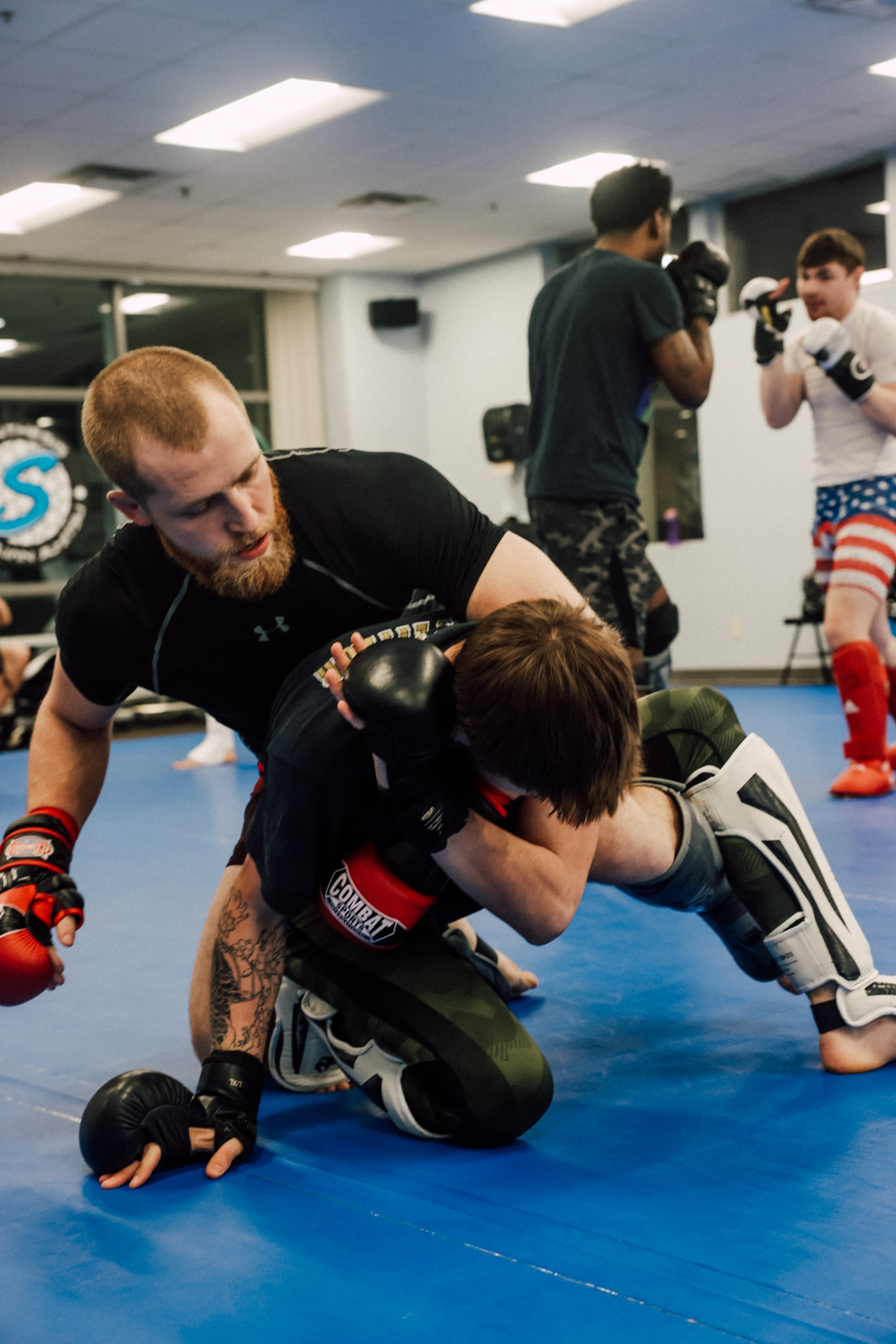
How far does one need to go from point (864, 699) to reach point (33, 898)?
3.11m

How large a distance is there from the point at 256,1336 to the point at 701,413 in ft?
30.7

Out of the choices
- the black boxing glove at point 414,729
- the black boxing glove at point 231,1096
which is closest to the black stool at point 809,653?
the black boxing glove at point 231,1096

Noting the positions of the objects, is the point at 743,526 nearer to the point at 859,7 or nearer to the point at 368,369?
the point at 368,369

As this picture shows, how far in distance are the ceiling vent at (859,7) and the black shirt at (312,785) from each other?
584 cm

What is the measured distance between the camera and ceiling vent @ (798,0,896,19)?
21.5 ft

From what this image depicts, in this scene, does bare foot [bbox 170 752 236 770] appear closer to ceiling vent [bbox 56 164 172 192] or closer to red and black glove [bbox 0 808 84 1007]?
ceiling vent [bbox 56 164 172 192]

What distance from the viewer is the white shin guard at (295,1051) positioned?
83.1 inches

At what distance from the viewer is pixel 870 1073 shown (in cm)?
195

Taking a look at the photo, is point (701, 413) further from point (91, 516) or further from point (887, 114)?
point (91, 516)

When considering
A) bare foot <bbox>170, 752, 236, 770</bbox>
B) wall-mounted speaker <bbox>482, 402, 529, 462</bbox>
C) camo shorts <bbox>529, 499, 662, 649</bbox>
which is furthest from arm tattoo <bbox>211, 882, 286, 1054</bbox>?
wall-mounted speaker <bbox>482, 402, 529, 462</bbox>

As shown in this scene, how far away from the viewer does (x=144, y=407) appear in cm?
188

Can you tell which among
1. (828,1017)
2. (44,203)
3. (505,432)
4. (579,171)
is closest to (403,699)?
(828,1017)

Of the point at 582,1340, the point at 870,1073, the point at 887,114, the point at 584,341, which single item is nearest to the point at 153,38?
the point at 584,341

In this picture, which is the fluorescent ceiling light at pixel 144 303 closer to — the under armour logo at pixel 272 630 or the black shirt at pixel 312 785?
the under armour logo at pixel 272 630
